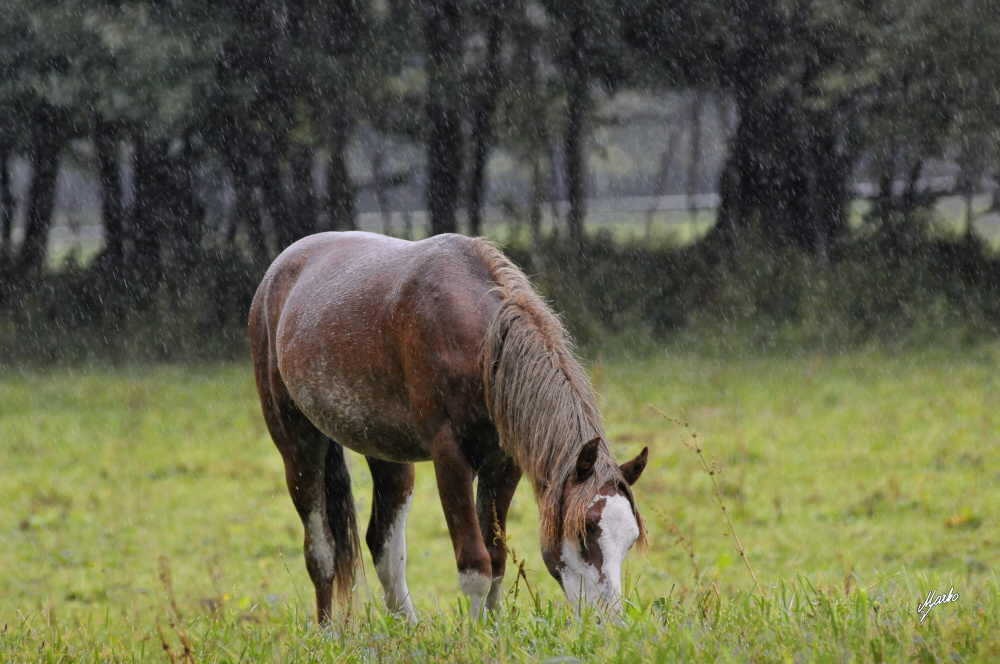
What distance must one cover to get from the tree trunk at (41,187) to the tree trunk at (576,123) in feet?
24.3

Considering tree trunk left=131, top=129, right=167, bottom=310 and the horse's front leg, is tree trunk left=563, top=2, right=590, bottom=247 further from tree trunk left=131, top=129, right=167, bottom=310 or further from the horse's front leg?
the horse's front leg

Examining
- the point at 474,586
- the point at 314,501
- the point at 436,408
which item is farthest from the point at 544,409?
the point at 314,501

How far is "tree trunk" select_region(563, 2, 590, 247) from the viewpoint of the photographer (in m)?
14.2

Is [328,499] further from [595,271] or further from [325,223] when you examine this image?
[325,223]

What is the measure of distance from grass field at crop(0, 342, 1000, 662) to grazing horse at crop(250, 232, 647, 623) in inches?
9.2

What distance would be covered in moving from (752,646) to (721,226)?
1208cm

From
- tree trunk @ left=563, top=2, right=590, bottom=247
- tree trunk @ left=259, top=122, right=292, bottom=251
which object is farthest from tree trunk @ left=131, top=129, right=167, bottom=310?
tree trunk @ left=563, top=2, right=590, bottom=247

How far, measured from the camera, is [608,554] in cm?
306

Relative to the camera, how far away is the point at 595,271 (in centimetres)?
1412

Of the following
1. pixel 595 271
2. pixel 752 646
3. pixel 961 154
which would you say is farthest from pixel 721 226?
pixel 752 646

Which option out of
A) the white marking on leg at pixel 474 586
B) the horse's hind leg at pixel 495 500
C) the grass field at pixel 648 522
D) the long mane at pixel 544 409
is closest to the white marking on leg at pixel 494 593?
the horse's hind leg at pixel 495 500

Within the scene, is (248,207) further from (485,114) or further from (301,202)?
(485,114)

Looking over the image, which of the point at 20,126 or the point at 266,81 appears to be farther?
the point at 20,126

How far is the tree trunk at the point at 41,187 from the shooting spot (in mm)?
15109
